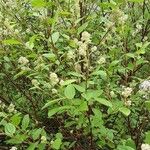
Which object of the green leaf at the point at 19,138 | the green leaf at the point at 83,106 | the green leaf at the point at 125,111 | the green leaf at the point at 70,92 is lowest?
the green leaf at the point at 19,138

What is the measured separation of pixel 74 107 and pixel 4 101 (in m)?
1.06

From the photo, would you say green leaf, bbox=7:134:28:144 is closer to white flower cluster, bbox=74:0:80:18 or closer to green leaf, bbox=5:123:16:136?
green leaf, bbox=5:123:16:136

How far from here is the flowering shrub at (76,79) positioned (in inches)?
97.7

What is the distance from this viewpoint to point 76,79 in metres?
2.54

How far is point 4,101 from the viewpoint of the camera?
3383mm

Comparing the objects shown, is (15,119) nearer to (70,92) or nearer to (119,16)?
(70,92)

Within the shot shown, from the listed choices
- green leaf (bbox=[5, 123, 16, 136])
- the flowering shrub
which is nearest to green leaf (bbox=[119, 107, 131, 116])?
the flowering shrub

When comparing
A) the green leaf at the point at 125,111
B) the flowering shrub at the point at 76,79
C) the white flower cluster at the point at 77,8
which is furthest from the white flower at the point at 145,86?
the white flower cluster at the point at 77,8

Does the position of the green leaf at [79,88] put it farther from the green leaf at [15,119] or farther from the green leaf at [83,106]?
the green leaf at [15,119]

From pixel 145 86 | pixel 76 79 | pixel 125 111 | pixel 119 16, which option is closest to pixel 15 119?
pixel 76 79

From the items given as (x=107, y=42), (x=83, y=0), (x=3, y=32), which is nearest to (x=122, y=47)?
(x=107, y=42)

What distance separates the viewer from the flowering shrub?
8.14ft

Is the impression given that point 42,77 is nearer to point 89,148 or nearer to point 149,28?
point 89,148

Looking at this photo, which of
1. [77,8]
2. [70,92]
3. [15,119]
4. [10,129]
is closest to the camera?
[70,92]
